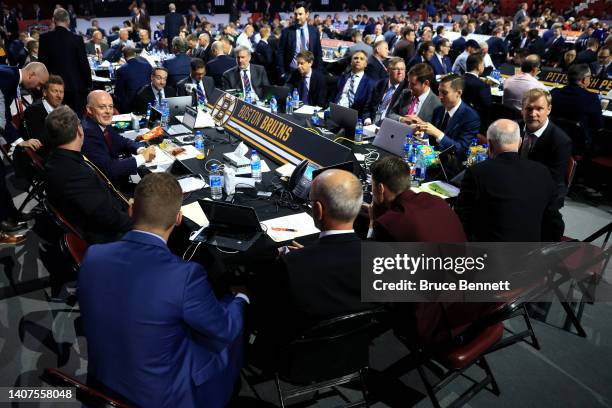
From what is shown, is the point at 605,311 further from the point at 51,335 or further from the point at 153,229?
the point at 51,335

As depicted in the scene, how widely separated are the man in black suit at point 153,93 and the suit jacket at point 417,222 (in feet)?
12.0

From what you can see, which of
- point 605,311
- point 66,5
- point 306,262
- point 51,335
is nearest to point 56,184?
point 51,335

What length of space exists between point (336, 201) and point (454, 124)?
2.60m

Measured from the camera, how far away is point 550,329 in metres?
3.22

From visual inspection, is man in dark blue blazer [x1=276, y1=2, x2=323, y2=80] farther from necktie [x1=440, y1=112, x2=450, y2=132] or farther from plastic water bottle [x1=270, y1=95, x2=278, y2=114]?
necktie [x1=440, y1=112, x2=450, y2=132]

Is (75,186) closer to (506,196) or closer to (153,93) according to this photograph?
(506,196)

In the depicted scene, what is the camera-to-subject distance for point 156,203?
1.80 metres

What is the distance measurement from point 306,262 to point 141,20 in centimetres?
1121

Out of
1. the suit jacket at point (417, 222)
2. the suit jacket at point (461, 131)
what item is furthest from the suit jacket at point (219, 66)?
the suit jacket at point (417, 222)

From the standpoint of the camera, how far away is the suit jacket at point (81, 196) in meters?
2.77

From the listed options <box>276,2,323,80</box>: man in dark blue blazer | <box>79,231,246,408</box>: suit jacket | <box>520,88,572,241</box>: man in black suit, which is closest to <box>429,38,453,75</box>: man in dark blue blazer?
<box>276,2,323,80</box>: man in dark blue blazer

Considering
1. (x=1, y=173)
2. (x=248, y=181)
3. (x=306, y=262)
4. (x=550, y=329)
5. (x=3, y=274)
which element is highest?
(x=306, y=262)

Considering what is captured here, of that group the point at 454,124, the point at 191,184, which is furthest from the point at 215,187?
the point at 454,124

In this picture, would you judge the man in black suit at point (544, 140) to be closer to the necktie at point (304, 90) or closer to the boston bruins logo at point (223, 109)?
the boston bruins logo at point (223, 109)
